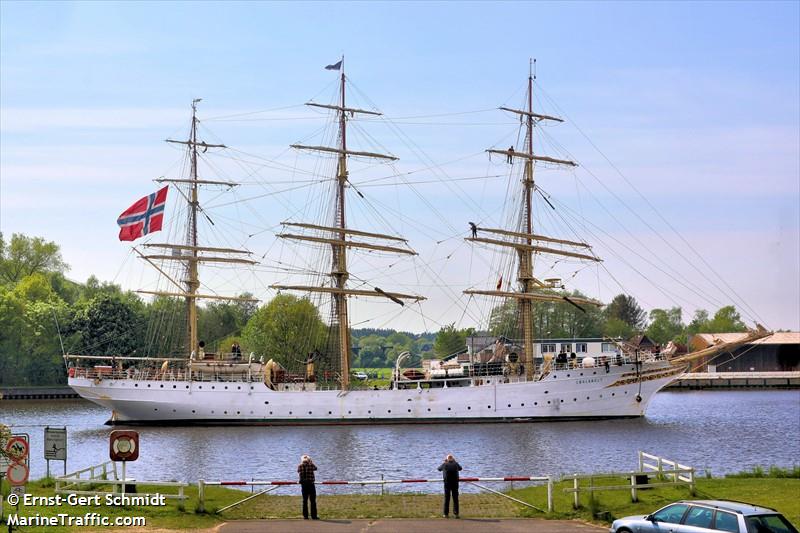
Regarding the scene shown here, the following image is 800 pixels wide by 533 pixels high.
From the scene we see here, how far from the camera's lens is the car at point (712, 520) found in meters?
19.4

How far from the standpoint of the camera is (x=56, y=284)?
124 metres

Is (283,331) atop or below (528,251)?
below

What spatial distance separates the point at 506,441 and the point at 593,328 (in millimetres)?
110761

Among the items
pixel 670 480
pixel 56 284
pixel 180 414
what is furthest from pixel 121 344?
pixel 670 480

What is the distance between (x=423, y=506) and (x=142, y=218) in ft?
146

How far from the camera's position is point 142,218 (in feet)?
223

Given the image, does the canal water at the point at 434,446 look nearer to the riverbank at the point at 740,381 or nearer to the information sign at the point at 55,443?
the information sign at the point at 55,443

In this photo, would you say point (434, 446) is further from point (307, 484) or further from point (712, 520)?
point (712, 520)

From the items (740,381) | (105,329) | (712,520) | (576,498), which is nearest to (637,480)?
(576,498)

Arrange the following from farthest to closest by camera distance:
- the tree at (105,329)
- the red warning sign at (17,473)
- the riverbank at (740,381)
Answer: the riverbank at (740,381) < the tree at (105,329) < the red warning sign at (17,473)

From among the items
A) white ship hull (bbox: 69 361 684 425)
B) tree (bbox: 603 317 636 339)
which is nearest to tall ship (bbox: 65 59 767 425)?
white ship hull (bbox: 69 361 684 425)

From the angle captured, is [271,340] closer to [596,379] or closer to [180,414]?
[180,414]

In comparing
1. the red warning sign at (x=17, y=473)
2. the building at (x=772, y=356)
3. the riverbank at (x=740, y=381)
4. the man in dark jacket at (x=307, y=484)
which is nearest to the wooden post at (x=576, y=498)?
the man in dark jacket at (x=307, y=484)

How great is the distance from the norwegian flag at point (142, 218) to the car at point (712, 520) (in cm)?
5142
